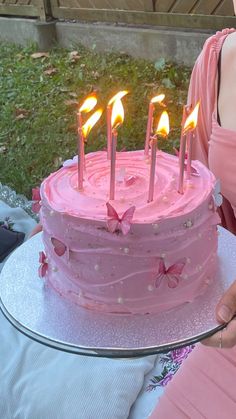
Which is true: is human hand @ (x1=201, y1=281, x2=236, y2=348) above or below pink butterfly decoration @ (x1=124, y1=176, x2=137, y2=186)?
below

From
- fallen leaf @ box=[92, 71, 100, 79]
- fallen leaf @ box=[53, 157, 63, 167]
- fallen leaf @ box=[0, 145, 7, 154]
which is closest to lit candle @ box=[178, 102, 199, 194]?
fallen leaf @ box=[53, 157, 63, 167]

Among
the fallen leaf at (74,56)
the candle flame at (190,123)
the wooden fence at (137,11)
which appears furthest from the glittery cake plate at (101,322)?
the fallen leaf at (74,56)

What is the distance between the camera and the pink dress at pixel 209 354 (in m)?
1.44

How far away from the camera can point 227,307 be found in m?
1.10

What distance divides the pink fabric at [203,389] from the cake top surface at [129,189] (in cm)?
49

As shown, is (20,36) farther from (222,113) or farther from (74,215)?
(74,215)

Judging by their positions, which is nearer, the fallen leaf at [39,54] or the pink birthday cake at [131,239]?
the pink birthday cake at [131,239]

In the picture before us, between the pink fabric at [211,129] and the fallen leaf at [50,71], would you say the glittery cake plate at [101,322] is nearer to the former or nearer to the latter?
the pink fabric at [211,129]

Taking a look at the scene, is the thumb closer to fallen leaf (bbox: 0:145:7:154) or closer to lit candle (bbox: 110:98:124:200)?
lit candle (bbox: 110:98:124:200)

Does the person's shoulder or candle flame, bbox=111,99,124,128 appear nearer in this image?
candle flame, bbox=111,99,124,128

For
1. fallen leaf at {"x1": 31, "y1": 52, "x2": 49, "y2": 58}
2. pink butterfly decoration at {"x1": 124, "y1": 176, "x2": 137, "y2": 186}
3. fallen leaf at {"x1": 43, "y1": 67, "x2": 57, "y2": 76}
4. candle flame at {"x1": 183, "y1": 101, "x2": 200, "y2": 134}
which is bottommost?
fallen leaf at {"x1": 43, "y1": 67, "x2": 57, "y2": 76}

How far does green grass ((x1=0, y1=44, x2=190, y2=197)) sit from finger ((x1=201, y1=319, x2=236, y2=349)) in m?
2.34

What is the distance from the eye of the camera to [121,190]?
45.0 inches

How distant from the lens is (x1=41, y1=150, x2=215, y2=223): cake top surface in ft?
3.54
